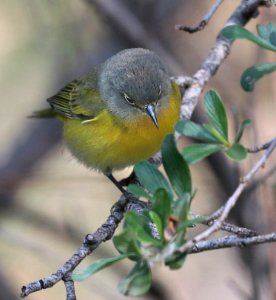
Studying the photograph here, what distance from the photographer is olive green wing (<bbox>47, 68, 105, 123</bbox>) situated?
4449 mm

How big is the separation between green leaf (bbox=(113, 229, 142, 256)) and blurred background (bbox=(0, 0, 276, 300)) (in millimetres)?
2125

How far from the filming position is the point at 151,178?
1838 mm

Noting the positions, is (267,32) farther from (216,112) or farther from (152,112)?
(152,112)

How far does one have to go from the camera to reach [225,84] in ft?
16.8

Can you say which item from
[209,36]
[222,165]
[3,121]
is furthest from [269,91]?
[3,121]

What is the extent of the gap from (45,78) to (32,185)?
2.66m

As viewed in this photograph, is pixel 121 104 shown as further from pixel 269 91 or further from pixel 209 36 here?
pixel 209 36

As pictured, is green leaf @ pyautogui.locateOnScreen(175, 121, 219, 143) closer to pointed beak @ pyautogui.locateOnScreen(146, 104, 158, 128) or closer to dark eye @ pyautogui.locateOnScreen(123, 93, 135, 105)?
pointed beak @ pyautogui.locateOnScreen(146, 104, 158, 128)

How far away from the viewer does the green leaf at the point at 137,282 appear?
5.14 ft

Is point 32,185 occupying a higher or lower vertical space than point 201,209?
higher

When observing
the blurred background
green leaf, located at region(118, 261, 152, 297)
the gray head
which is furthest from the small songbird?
green leaf, located at region(118, 261, 152, 297)

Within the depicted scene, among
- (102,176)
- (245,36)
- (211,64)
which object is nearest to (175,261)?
(245,36)

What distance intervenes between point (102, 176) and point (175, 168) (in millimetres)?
4088

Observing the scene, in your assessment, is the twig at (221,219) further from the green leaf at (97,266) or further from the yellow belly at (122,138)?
the yellow belly at (122,138)
